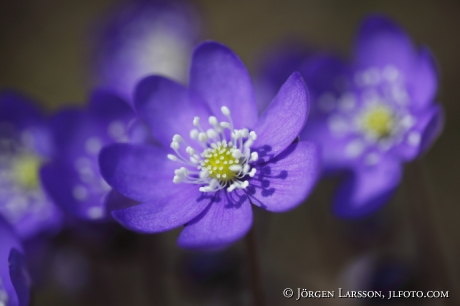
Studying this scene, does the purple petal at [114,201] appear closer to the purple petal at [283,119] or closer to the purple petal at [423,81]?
the purple petal at [283,119]

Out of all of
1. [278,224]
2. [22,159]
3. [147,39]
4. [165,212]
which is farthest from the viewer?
[147,39]

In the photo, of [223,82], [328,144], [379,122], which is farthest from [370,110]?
[223,82]

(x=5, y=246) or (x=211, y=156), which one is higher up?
(x=211, y=156)

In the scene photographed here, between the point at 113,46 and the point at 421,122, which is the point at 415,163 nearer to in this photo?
the point at 421,122

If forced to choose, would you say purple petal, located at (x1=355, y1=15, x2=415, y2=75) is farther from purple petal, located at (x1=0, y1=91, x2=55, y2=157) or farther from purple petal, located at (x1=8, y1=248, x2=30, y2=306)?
purple petal, located at (x1=8, y1=248, x2=30, y2=306)

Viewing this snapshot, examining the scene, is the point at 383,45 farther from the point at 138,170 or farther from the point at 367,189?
the point at 138,170

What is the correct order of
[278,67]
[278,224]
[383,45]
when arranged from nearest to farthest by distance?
[383,45] → [278,67] → [278,224]

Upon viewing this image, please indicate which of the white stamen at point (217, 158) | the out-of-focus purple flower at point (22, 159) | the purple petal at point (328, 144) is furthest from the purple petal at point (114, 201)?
the purple petal at point (328, 144)

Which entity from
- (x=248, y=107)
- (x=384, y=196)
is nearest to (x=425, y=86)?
(x=384, y=196)
